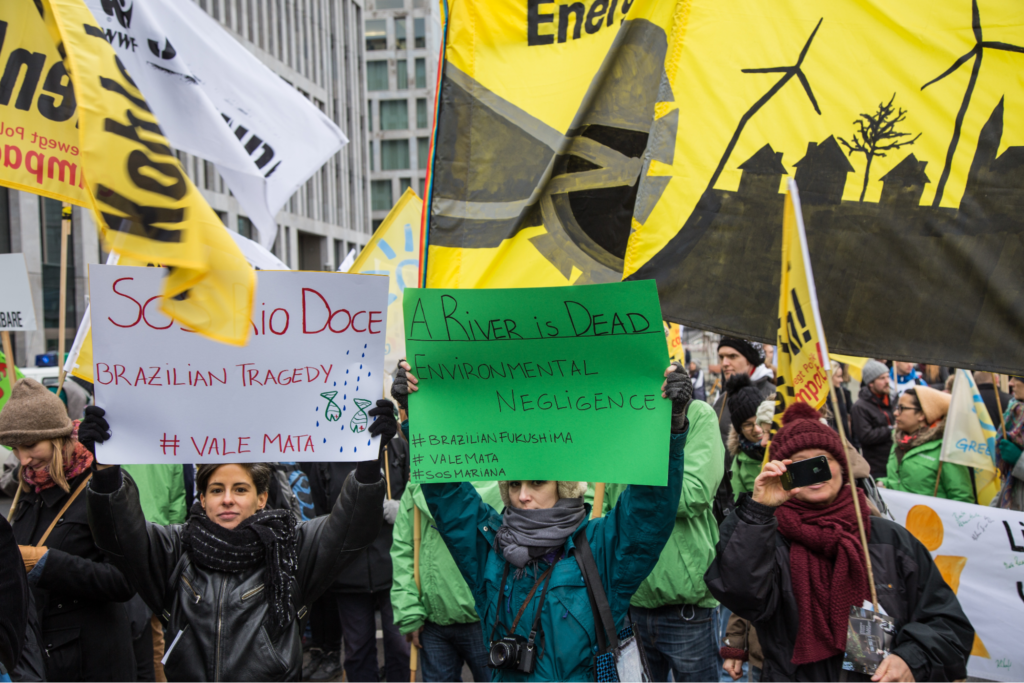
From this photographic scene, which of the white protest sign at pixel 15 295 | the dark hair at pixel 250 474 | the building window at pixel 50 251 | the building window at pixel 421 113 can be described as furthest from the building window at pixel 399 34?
the dark hair at pixel 250 474

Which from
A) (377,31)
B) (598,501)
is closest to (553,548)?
(598,501)

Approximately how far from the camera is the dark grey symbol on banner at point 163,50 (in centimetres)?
419

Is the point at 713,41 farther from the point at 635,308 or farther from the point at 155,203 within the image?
the point at 155,203

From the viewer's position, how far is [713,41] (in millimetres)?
3285

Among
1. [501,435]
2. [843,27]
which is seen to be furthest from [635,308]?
[843,27]

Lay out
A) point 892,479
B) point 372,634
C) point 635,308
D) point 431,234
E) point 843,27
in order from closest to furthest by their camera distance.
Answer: point 635,308, point 843,27, point 431,234, point 372,634, point 892,479

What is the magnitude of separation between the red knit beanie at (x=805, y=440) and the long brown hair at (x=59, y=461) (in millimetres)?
3013

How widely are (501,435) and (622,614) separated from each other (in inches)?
28.9

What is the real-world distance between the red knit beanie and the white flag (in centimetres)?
315

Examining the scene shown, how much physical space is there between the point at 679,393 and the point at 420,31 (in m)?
75.9

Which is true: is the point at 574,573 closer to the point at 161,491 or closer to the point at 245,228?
the point at 161,491

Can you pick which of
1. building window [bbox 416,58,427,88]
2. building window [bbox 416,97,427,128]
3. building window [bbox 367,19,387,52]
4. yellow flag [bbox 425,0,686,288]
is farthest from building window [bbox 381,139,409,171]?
yellow flag [bbox 425,0,686,288]

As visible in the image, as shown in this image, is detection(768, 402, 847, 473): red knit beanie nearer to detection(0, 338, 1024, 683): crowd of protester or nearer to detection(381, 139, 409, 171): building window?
detection(0, 338, 1024, 683): crowd of protester

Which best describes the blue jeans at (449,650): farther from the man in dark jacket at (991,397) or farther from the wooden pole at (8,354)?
the man in dark jacket at (991,397)
